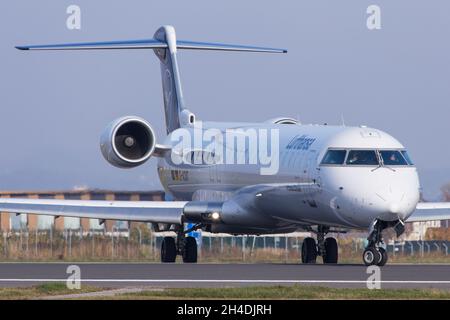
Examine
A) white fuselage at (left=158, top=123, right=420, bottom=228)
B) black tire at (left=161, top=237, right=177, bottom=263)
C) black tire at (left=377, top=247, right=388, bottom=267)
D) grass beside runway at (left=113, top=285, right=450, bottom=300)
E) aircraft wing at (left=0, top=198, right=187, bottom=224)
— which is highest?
white fuselage at (left=158, top=123, right=420, bottom=228)

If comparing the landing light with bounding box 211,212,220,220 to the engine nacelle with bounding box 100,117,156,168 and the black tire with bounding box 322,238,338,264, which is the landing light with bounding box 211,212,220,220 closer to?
the engine nacelle with bounding box 100,117,156,168

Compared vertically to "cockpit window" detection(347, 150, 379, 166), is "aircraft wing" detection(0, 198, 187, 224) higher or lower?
lower

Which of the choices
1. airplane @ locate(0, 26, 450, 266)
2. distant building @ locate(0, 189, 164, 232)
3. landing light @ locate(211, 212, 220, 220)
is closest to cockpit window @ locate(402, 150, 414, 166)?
airplane @ locate(0, 26, 450, 266)

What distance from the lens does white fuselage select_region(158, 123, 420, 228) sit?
1281 inches

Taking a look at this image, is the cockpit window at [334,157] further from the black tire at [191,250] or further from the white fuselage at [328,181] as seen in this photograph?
the black tire at [191,250]

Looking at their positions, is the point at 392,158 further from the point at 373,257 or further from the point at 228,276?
the point at 228,276

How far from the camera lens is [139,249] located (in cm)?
4912

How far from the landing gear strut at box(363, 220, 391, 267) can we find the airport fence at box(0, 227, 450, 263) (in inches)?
448

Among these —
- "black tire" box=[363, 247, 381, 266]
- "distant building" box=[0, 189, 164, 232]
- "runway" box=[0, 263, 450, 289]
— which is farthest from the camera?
"distant building" box=[0, 189, 164, 232]

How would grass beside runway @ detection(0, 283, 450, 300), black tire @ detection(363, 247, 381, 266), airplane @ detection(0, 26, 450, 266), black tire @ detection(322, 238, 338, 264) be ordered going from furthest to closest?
black tire @ detection(322, 238, 338, 264) → airplane @ detection(0, 26, 450, 266) → black tire @ detection(363, 247, 381, 266) → grass beside runway @ detection(0, 283, 450, 300)

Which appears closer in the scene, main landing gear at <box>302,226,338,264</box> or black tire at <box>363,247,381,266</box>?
black tire at <box>363,247,381,266</box>

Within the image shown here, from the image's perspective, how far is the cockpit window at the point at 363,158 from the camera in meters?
33.7

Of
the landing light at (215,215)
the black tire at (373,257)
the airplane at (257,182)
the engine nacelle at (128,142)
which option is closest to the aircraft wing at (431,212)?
the airplane at (257,182)
